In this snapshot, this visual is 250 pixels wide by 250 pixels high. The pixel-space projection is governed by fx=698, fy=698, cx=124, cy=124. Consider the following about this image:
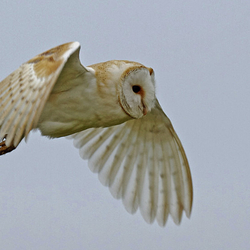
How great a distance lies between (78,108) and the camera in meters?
6.08

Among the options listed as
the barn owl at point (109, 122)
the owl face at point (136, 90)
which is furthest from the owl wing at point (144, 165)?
the owl face at point (136, 90)

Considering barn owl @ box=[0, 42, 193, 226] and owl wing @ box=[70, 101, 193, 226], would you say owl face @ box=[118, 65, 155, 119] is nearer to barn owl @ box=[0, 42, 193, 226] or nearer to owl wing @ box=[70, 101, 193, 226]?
barn owl @ box=[0, 42, 193, 226]

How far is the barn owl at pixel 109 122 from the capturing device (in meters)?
5.30

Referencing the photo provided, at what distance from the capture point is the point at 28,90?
17.4ft

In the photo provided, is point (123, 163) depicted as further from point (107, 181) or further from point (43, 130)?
point (43, 130)

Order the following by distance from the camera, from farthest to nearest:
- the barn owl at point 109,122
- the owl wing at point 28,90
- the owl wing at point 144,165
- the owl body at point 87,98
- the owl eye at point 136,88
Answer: the owl wing at point 144,165
the owl eye at point 136,88
the owl body at point 87,98
the barn owl at point 109,122
the owl wing at point 28,90

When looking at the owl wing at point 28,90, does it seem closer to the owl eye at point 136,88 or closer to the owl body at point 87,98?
the owl body at point 87,98

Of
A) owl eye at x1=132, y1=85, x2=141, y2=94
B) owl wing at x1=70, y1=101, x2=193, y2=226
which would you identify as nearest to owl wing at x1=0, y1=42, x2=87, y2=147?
owl eye at x1=132, y1=85, x2=141, y2=94

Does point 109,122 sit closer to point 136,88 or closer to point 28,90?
point 136,88

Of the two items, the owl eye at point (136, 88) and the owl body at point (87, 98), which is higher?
the owl eye at point (136, 88)

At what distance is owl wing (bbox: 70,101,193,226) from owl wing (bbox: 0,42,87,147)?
2.10 m

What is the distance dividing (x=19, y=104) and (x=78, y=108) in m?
0.90

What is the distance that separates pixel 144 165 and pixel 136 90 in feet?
5.14

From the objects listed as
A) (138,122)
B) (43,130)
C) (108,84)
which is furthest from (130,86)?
(138,122)
